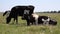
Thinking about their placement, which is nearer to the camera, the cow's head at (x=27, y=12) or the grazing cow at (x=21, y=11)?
the cow's head at (x=27, y=12)

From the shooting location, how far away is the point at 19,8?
19.2 m

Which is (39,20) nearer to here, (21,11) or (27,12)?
(27,12)

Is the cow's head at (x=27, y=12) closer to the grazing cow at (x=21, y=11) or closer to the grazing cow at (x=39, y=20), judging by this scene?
the grazing cow at (x=21, y=11)

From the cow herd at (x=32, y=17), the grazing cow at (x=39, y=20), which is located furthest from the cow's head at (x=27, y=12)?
the grazing cow at (x=39, y=20)

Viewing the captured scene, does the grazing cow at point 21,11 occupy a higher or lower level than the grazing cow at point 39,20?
higher

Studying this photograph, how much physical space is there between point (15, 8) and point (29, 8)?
5.02 feet

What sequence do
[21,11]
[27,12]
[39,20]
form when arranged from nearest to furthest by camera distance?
[27,12] < [39,20] < [21,11]

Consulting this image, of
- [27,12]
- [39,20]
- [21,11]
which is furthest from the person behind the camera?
[21,11]

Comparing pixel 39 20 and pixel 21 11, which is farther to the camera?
pixel 21 11

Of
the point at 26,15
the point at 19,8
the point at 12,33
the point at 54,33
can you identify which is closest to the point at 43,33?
the point at 54,33

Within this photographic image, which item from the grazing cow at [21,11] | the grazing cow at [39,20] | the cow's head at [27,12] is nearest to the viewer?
the cow's head at [27,12]

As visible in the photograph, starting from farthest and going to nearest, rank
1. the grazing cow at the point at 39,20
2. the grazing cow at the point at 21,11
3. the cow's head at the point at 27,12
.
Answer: the grazing cow at the point at 21,11 < the grazing cow at the point at 39,20 < the cow's head at the point at 27,12

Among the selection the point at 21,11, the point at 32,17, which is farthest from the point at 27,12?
the point at 21,11

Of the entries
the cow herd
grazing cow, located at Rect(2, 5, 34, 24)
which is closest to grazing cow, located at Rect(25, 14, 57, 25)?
the cow herd
